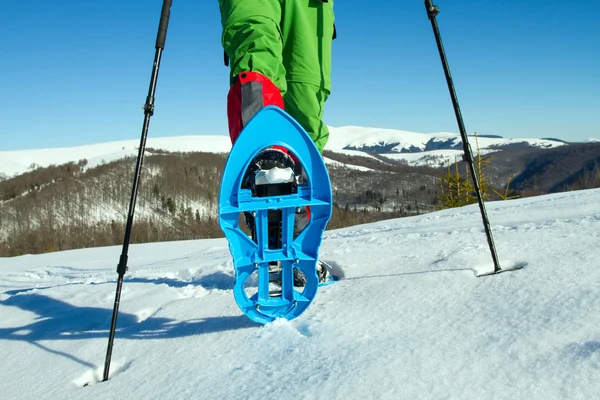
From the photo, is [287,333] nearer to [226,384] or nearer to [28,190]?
[226,384]

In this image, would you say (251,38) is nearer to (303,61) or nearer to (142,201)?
(303,61)

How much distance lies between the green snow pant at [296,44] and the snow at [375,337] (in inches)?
48.7

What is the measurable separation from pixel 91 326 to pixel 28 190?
138235mm

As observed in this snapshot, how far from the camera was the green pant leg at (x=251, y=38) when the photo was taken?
7.46 feet

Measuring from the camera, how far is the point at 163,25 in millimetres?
2348

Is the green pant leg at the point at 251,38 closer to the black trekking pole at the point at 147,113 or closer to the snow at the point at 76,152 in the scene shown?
the black trekking pole at the point at 147,113

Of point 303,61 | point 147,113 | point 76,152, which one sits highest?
point 76,152

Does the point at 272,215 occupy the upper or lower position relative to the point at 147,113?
lower

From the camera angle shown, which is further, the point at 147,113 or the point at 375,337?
the point at 147,113

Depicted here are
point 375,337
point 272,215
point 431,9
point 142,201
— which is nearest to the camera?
point 375,337

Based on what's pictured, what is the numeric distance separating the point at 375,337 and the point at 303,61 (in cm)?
209

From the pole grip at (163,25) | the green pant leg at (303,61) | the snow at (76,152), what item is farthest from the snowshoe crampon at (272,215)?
the snow at (76,152)

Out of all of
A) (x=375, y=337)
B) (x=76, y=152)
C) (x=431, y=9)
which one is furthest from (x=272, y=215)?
(x=76, y=152)

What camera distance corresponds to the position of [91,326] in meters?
2.70
